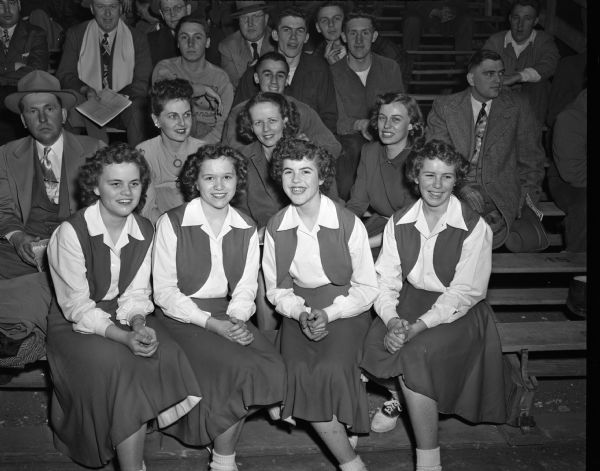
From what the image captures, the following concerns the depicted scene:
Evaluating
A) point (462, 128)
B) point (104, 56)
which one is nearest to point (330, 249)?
point (462, 128)

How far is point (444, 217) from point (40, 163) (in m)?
2.10

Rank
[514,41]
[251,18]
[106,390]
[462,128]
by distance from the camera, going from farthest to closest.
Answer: [514,41]
[251,18]
[462,128]
[106,390]

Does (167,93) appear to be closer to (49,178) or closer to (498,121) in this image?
(49,178)

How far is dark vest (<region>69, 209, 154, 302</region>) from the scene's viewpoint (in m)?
2.64

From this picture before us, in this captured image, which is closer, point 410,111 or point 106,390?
point 106,390

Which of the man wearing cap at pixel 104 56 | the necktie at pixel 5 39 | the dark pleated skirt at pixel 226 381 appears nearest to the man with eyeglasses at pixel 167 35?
the man wearing cap at pixel 104 56

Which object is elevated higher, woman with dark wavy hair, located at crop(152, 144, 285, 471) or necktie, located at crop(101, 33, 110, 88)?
necktie, located at crop(101, 33, 110, 88)

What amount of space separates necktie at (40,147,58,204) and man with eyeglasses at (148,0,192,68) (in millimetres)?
1643

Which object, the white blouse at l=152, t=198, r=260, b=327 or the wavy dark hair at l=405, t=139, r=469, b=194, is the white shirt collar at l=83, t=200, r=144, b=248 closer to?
the white blouse at l=152, t=198, r=260, b=327

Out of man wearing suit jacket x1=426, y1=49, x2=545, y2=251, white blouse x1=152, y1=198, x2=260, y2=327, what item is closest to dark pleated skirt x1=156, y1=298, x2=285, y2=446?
white blouse x1=152, y1=198, x2=260, y2=327

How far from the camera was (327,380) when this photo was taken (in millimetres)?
2523

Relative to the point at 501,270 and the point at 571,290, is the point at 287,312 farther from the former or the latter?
the point at 571,290

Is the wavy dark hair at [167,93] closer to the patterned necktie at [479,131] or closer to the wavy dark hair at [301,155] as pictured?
the wavy dark hair at [301,155]

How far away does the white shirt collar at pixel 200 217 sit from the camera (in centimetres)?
276
